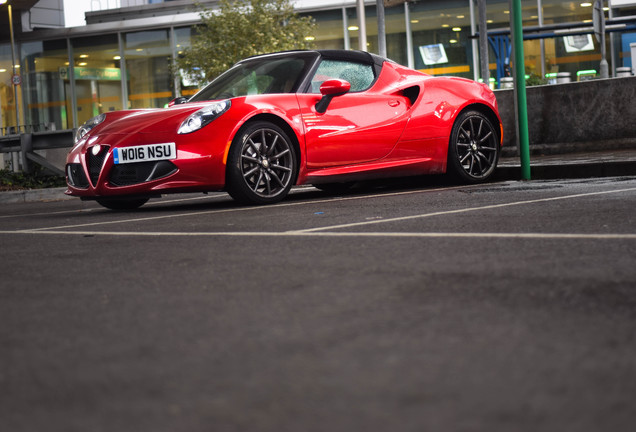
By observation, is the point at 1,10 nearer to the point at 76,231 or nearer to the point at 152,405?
the point at 76,231

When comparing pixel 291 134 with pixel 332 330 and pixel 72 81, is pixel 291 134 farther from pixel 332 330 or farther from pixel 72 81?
pixel 72 81

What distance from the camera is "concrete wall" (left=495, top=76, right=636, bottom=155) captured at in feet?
38.6

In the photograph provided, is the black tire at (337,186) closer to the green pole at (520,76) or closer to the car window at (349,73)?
the car window at (349,73)

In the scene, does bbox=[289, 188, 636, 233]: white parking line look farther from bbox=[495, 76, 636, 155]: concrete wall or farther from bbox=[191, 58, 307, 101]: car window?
bbox=[495, 76, 636, 155]: concrete wall

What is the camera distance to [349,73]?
8.13m

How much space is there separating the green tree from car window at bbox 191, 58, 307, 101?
14.0 m

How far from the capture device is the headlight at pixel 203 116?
23.2ft

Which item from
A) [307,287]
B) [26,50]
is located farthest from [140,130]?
[26,50]

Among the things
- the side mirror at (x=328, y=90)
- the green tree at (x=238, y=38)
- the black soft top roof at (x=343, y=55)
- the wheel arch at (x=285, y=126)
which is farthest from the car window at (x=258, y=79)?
the green tree at (x=238, y=38)

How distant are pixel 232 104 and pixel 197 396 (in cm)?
545

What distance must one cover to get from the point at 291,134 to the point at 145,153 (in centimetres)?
116

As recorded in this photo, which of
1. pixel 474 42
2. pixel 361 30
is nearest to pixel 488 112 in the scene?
pixel 361 30

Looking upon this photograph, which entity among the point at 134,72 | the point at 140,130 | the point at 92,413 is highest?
the point at 134,72

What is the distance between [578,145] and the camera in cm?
1205
